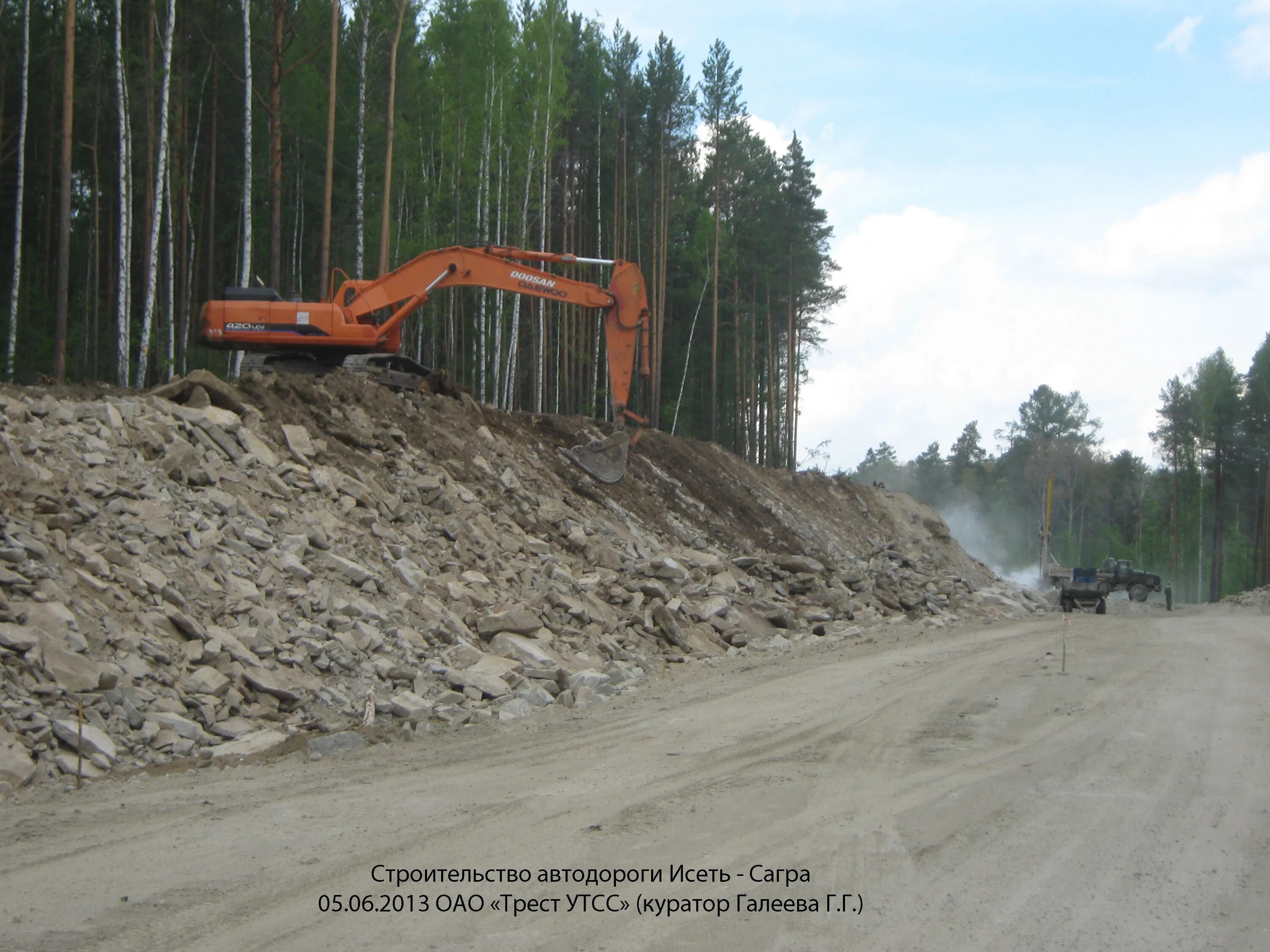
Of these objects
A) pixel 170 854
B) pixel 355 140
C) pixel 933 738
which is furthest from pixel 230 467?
pixel 355 140

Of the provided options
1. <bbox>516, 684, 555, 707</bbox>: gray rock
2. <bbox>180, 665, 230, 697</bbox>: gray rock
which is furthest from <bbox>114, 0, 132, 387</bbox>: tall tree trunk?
<bbox>516, 684, 555, 707</bbox>: gray rock

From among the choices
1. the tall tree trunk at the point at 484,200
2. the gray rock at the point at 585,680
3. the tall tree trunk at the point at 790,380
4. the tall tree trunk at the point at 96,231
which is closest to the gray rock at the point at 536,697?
the gray rock at the point at 585,680

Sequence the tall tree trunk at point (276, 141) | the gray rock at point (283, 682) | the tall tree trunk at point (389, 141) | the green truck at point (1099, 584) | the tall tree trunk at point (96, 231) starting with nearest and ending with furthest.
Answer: the gray rock at point (283, 682) → the tall tree trunk at point (276, 141) → the tall tree trunk at point (389, 141) → the tall tree trunk at point (96, 231) → the green truck at point (1099, 584)

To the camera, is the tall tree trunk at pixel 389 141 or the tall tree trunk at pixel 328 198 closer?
the tall tree trunk at pixel 328 198

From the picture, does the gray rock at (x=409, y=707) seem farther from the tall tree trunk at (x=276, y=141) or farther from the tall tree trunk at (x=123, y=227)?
the tall tree trunk at (x=276, y=141)

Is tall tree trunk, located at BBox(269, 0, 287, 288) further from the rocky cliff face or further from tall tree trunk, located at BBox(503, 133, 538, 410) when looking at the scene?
tall tree trunk, located at BBox(503, 133, 538, 410)

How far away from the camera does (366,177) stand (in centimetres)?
2622

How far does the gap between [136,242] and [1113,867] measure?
28.0 meters

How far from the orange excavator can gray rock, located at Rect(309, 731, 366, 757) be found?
842cm

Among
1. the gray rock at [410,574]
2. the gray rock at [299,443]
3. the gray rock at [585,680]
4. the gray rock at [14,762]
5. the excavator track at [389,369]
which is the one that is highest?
the excavator track at [389,369]

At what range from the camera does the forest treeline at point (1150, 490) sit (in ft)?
165

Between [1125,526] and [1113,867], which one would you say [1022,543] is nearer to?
[1125,526]

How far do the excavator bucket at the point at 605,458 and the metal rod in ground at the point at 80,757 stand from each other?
451 inches

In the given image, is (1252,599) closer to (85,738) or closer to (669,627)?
(669,627)
